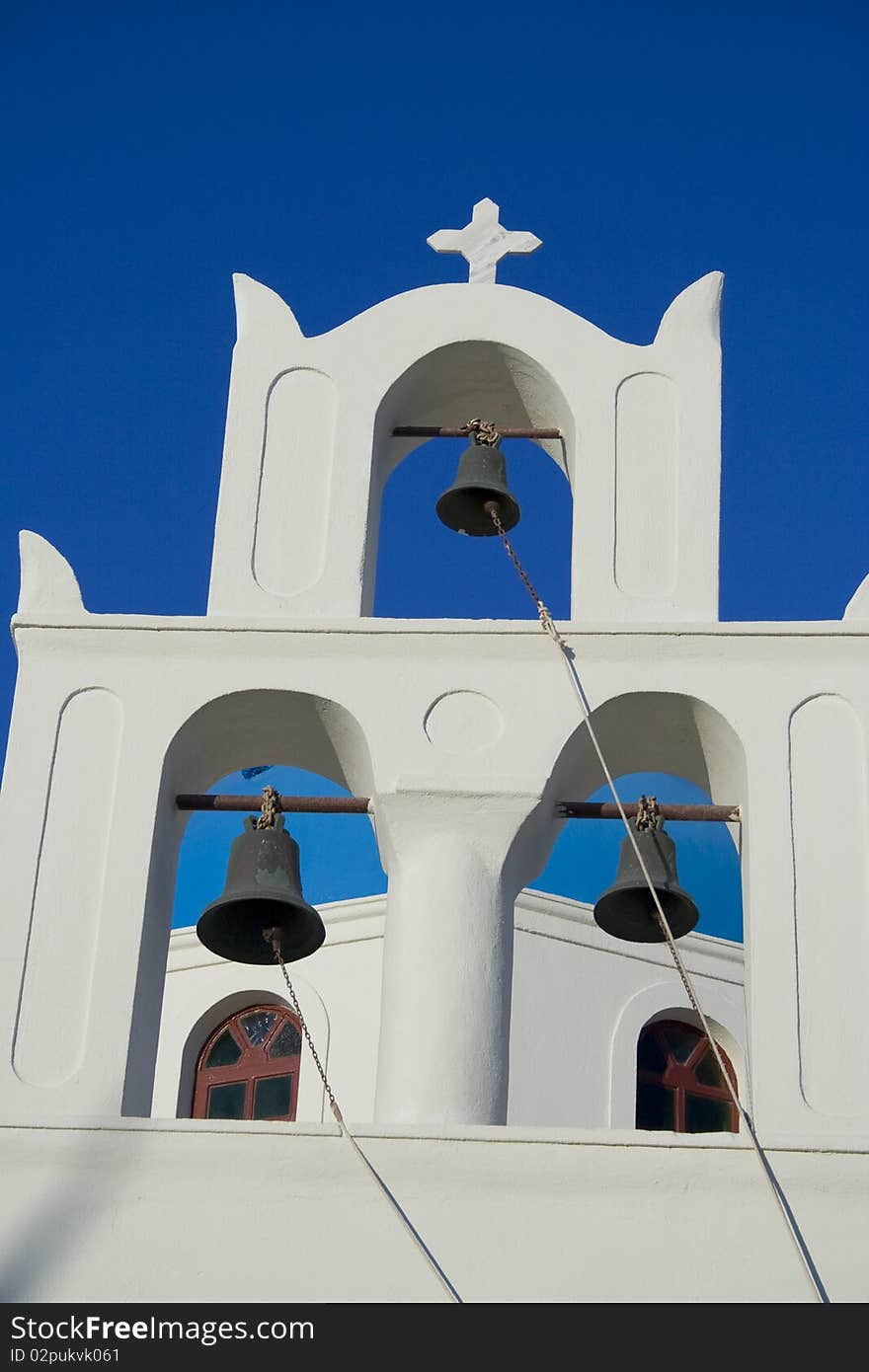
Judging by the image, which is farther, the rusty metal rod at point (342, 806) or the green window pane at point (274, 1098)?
the green window pane at point (274, 1098)

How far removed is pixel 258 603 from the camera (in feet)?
31.0

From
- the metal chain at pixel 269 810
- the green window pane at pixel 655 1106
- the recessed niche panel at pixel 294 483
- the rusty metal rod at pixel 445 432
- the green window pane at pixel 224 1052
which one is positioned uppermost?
the rusty metal rod at pixel 445 432

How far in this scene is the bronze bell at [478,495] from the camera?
10133mm

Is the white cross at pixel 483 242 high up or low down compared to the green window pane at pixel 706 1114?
up

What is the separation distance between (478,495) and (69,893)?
2659 millimetres

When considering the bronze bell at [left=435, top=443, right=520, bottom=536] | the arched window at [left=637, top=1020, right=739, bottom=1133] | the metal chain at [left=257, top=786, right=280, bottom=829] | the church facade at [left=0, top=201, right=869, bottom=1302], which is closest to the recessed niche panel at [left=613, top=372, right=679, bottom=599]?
the church facade at [left=0, top=201, right=869, bottom=1302]

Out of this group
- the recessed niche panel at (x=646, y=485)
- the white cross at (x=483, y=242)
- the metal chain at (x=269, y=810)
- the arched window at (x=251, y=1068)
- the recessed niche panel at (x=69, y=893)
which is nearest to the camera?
the recessed niche panel at (x=69, y=893)

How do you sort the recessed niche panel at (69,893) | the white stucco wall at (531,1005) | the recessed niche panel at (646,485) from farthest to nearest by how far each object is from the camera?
the white stucco wall at (531,1005) → the recessed niche panel at (646,485) → the recessed niche panel at (69,893)

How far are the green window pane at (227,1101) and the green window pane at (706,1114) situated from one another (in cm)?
262

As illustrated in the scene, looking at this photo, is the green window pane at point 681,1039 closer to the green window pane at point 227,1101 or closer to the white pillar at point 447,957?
the green window pane at point 227,1101

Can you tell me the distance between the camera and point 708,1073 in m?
14.5

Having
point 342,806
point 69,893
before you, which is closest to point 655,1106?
point 342,806

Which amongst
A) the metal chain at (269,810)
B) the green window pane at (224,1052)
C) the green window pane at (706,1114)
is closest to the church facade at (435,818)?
the metal chain at (269,810)
